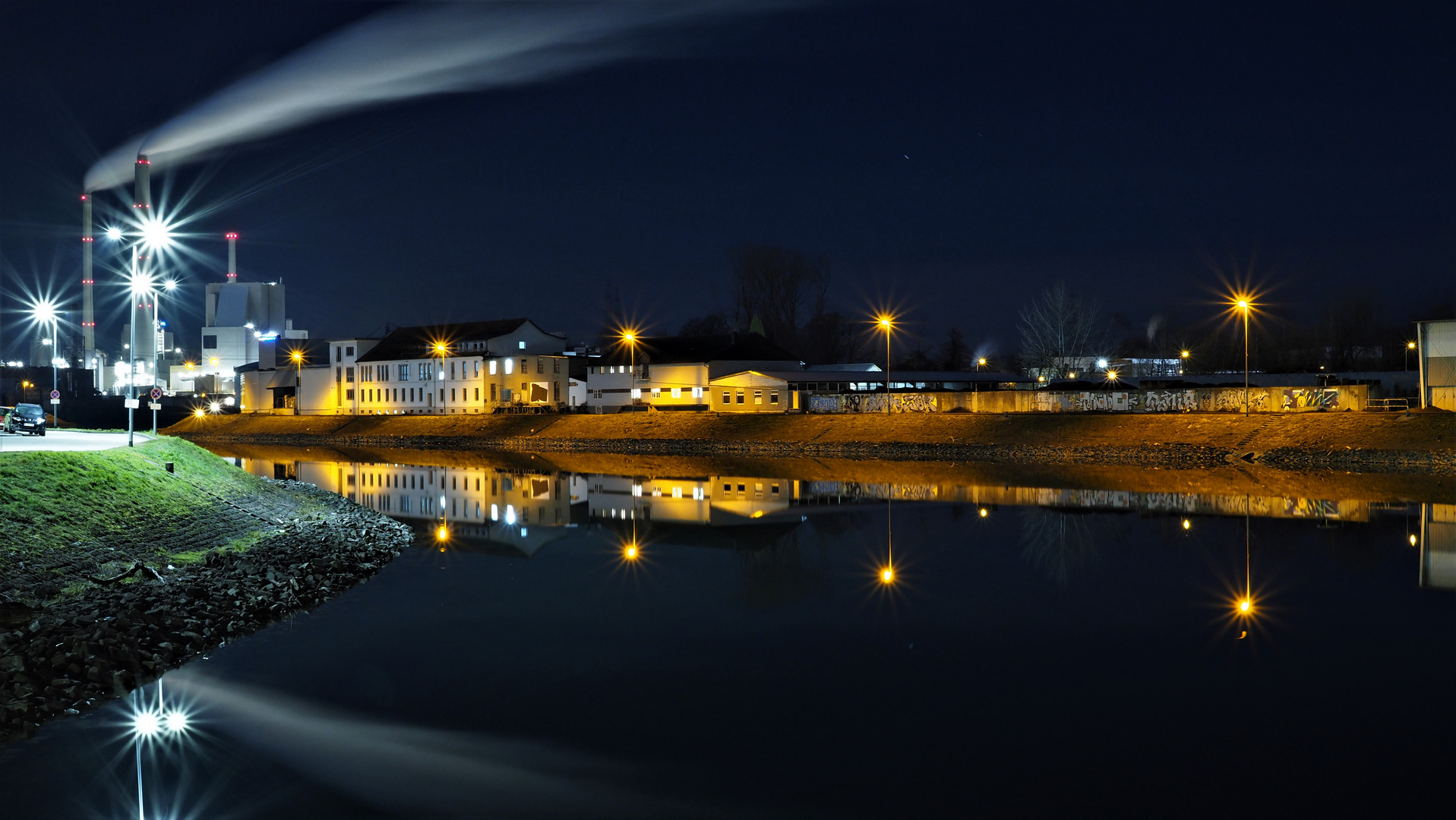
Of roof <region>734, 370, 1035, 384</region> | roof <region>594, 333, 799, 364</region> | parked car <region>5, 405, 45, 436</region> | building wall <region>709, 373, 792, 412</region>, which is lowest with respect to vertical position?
parked car <region>5, 405, 45, 436</region>

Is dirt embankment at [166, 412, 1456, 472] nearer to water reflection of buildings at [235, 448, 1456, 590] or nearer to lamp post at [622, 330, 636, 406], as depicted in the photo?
lamp post at [622, 330, 636, 406]

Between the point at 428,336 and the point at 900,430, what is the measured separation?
49.8 metres

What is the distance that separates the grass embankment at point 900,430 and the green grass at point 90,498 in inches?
1516

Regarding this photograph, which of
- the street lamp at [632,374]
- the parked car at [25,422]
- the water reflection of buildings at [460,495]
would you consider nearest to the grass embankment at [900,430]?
the street lamp at [632,374]

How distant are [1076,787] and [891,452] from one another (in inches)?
1887

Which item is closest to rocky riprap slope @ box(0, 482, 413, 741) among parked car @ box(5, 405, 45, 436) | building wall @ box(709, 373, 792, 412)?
parked car @ box(5, 405, 45, 436)

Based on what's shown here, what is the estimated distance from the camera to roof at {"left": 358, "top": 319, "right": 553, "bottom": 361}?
88.2m

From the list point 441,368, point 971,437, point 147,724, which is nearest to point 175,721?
point 147,724

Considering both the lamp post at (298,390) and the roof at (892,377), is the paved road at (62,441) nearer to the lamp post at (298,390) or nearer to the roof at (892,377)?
the roof at (892,377)

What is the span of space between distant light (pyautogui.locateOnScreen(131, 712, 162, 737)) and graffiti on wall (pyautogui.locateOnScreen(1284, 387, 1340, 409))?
52.5 meters

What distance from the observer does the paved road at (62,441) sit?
2795cm

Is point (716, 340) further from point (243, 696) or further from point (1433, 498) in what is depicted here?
point (243, 696)

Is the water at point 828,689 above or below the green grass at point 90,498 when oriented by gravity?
below

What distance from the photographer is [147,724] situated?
10.5 metres
